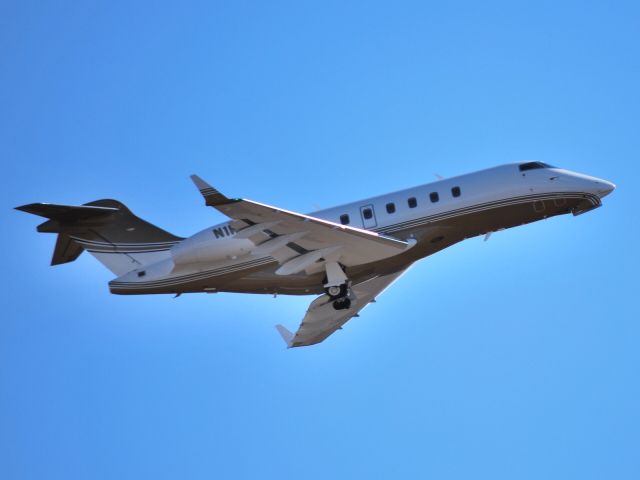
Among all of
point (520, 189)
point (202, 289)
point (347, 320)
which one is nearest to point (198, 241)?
point (202, 289)

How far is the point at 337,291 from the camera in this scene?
29.3 meters

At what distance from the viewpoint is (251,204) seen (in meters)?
25.4

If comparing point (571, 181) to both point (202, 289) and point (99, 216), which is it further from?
point (99, 216)

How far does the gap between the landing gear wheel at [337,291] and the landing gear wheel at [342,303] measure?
131mm

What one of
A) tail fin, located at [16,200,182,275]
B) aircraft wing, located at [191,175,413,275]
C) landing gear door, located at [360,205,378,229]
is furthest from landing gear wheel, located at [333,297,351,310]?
tail fin, located at [16,200,182,275]

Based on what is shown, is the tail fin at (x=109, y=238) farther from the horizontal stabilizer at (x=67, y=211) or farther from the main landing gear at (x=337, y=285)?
the main landing gear at (x=337, y=285)

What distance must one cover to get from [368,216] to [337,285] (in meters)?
2.03

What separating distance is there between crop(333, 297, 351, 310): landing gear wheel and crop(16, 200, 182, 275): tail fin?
502 cm

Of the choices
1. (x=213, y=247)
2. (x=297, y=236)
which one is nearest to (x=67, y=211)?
(x=213, y=247)

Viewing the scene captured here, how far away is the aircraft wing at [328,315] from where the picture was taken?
1251 inches

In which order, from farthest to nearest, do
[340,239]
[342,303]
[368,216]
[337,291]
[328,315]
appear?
[328,315], [342,303], [337,291], [368,216], [340,239]

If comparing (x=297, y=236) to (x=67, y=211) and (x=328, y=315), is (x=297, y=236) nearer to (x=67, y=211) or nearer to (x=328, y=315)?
(x=328, y=315)

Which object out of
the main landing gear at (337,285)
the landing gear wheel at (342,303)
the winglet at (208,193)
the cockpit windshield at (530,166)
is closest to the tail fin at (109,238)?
the main landing gear at (337,285)

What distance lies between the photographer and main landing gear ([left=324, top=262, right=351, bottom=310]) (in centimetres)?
2916
